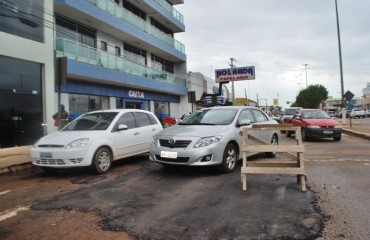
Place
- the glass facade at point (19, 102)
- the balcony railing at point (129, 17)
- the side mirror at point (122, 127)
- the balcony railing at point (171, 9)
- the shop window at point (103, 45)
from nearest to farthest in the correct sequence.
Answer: the side mirror at point (122, 127)
the glass facade at point (19, 102)
the balcony railing at point (129, 17)
the shop window at point (103, 45)
the balcony railing at point (171, 9)

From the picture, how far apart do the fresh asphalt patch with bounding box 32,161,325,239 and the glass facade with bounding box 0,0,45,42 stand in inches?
333

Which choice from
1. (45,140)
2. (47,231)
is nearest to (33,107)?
(45,140)

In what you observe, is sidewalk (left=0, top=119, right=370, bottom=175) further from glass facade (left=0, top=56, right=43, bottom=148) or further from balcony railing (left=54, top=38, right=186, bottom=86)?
balcony railing (left=54, top=38, right=186, bottom=86)

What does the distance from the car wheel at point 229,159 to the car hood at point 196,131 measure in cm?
43

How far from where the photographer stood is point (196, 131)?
805 centimetres

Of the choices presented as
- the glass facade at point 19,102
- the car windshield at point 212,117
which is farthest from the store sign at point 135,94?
the car windshield at point 212,117

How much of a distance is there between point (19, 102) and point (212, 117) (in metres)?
8.74

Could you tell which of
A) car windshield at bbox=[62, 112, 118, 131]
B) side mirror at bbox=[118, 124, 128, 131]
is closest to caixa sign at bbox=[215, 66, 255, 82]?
car windshield at bbox=[62, 112, 118, 131]

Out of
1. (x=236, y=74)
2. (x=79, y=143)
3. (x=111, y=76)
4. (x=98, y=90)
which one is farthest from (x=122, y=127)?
(x=236, y=74)

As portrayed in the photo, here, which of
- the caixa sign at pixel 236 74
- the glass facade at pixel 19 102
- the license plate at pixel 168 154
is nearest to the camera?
the license plate at pixel 168 154

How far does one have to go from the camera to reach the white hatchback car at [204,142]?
7.58 metres

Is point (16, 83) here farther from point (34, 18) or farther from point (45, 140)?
point (45, 140)

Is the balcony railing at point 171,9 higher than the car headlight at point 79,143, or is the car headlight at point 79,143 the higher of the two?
the balcony railing at point 171,9

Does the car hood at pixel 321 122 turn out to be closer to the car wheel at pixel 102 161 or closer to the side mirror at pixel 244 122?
the side mirror at pixel 244 122
